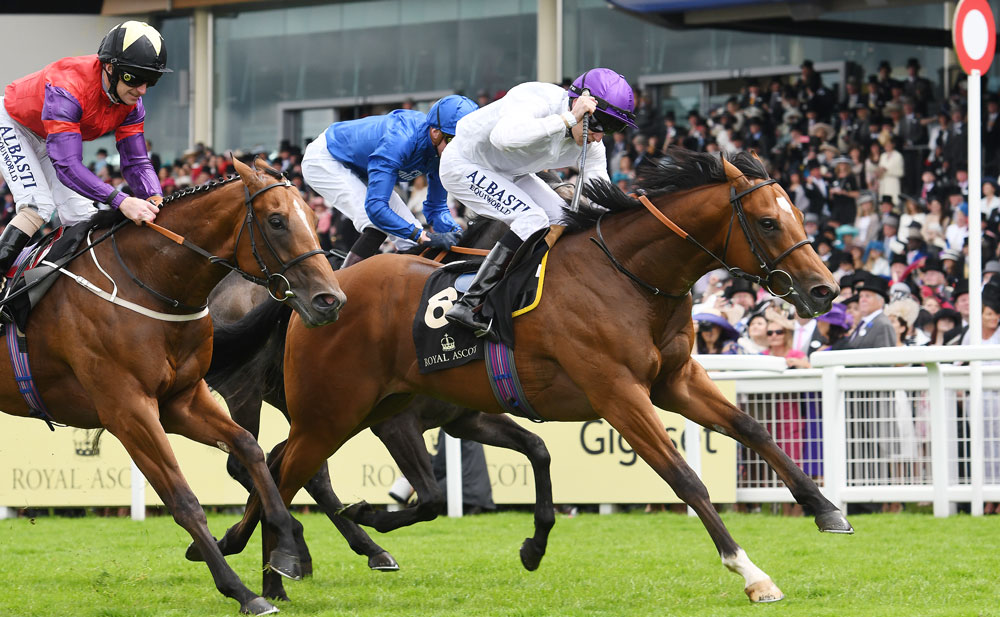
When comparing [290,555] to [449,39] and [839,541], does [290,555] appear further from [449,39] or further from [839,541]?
[449,39]

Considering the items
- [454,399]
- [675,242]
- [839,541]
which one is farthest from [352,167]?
[839,541]

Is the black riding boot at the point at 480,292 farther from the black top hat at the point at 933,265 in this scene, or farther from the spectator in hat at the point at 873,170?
the spectator in hat at the point at 873,170

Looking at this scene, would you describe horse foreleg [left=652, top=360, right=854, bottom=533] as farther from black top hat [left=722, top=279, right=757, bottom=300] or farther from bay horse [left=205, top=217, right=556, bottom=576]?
black top hat [left=722, top=279, right=757, bottom=300]

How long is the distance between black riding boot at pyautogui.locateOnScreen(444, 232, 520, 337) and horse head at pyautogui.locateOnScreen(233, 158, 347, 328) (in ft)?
2.24

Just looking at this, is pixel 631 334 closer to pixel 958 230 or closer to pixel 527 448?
pixel 527 448

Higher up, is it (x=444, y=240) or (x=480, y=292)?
(x=444, y=240)

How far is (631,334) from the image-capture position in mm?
5293

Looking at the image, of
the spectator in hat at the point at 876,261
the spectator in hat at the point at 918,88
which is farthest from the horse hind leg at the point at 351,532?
the spectator in hat at the point at 918,88

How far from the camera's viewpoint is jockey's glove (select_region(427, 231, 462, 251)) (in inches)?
247

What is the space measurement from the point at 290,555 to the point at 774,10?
12.8 metres

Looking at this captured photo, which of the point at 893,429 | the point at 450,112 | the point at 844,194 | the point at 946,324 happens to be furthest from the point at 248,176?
the point at 844,194

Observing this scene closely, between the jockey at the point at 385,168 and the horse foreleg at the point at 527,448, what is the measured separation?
36.7 inches

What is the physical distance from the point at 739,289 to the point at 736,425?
6.19 m

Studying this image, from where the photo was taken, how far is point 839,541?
7.29m
